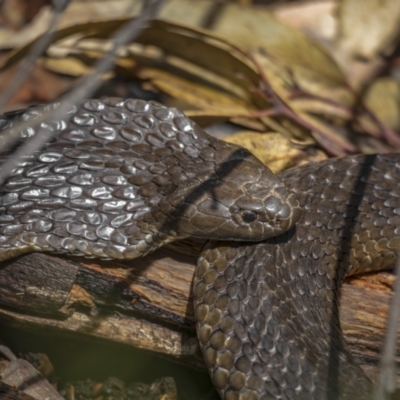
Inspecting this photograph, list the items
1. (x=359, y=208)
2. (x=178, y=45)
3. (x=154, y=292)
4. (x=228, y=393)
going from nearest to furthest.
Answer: (x=228, y=393)
(x=154, y=292)
(x=359, y=208)
(x=178, y=45)

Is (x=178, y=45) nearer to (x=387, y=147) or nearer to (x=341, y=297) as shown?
(x=387, y=147)

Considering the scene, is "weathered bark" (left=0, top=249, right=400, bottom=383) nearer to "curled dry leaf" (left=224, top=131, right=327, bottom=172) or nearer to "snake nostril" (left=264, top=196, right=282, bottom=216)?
"snake nostril" (left=264, top=196, right=282, bottom=216)

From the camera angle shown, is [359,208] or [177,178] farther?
[359,208]

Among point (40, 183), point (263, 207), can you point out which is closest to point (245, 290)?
point (263, 207)

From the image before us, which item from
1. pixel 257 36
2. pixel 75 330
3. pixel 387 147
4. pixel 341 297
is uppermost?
pixel 257 36

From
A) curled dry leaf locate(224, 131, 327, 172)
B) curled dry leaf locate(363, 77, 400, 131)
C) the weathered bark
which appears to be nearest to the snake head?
the weathered bark

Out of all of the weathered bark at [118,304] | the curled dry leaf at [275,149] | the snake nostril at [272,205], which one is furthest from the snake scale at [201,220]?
the curled dry leaf at [275,149]

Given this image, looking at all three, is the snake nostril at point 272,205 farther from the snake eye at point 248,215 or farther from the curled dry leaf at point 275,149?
the curled dry leaf at point 275,149

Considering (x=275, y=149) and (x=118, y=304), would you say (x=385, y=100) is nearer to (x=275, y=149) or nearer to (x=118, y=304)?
(x=275, y=149)
